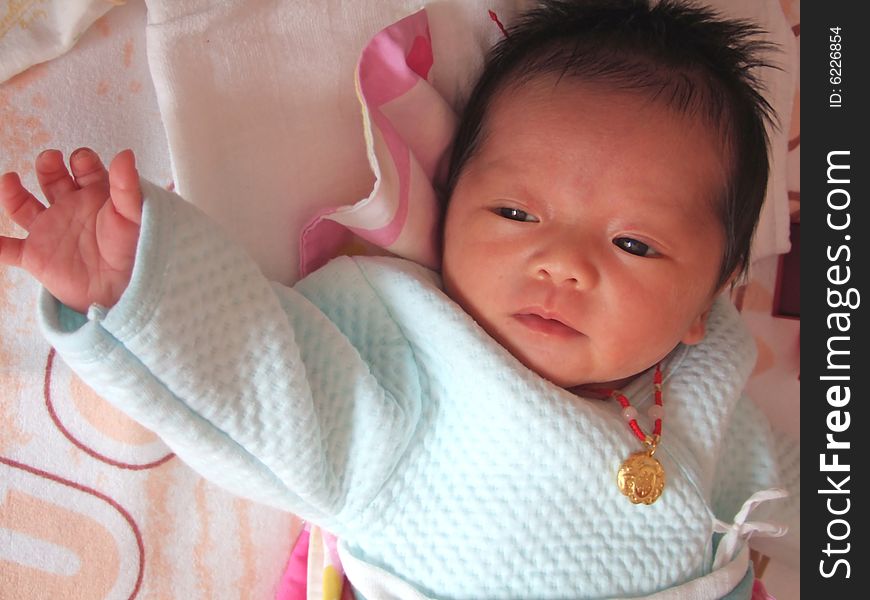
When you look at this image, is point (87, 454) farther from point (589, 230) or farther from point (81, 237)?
point (589, 230)

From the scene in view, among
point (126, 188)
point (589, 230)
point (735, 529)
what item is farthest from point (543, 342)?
point (126, 188)

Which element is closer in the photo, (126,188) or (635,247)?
(126,188)

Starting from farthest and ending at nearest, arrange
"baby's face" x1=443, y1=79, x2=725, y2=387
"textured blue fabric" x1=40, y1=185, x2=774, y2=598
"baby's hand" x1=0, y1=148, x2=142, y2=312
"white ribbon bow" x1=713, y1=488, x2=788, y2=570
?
"white ribbon bow" x1=713, y1=488, x2=788, y2=570 < "baby's face" x1=443, y1=79, x2=725, y2=387 < "textured blue fabric" x1=40, y1=185, x2=774, y2=598 < "baby's hand" x1=0, y1=148, x2=142, y2=312

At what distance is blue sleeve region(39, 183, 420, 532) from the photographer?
72 cm

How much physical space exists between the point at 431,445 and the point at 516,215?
0.30m

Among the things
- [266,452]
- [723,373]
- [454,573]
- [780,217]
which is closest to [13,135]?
[266,452]

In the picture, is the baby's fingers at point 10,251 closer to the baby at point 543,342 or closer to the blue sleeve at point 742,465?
the baby at point 543,342

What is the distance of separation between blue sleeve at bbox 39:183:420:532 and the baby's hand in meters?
0.02

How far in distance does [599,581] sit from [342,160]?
64 centimetres

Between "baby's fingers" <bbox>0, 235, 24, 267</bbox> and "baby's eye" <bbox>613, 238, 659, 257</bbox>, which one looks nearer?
"baby's fingers" <bbox>0, 235, 24, 267</bbox>

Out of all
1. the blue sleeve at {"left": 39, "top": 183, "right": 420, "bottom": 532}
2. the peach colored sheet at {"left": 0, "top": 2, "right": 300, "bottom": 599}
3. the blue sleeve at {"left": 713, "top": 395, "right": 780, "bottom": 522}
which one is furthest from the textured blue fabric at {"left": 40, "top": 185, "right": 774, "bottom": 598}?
the peach colored sheet at {"left": 0, "top": 2, "right": 300, "bottom": 599}

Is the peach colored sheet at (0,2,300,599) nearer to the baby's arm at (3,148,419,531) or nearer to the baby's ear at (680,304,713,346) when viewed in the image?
the baby's arm at (3,148,419,531)

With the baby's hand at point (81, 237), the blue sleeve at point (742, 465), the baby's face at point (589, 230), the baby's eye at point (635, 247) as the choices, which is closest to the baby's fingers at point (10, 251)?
the baby's hand at point (81, 237)

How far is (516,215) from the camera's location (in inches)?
38.8
